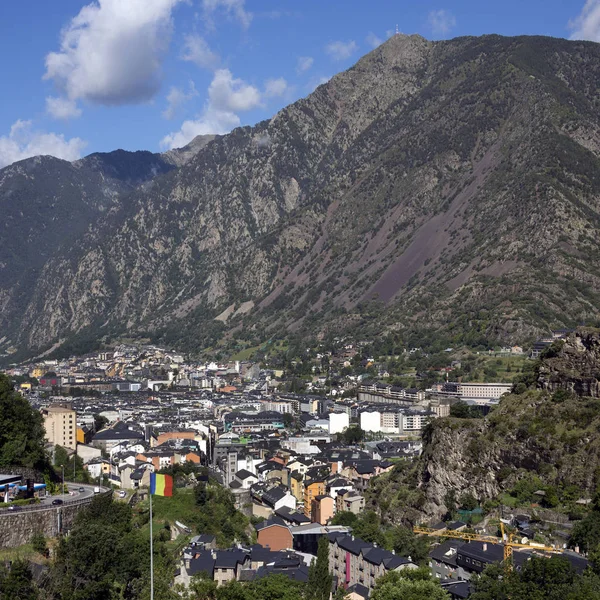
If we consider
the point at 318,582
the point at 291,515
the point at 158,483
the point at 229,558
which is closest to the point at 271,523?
the point at 291,515

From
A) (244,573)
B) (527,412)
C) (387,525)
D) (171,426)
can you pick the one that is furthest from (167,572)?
(171,426)

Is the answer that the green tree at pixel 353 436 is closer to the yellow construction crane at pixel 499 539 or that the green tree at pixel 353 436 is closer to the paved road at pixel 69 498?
the paved road at pixel 69 498

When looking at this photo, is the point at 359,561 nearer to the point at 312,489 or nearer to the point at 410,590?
the point at 410,590

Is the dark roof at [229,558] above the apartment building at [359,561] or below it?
above

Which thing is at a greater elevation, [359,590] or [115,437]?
[115,437]

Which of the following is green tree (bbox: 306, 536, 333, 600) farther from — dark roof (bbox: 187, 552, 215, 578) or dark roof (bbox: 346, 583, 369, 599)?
dark roof (bbox: 187, 552, 215, 578)

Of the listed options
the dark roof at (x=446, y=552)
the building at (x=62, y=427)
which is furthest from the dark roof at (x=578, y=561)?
the building at (x=62, y=427)
